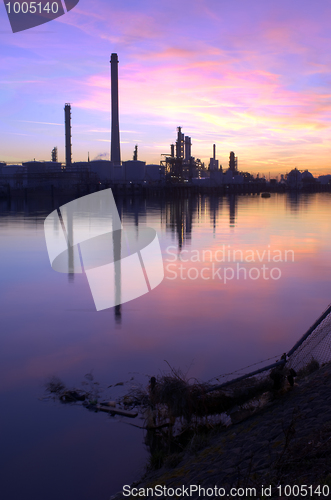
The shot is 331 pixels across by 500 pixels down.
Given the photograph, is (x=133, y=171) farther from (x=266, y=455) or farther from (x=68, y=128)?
(x=266, y=455)

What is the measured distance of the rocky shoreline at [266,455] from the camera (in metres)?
3.54

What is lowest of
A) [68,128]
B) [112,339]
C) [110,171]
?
[112,339]

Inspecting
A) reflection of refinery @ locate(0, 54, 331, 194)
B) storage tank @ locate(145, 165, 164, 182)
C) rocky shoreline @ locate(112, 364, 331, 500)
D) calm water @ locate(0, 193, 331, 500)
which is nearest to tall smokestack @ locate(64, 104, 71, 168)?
reflection of refinery @ locate(0, 54, 331, 194)

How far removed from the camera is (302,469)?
3.59 metres

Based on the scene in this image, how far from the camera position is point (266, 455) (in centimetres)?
408

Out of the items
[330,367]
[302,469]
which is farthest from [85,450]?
[330,367]

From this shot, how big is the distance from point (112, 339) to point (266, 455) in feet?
14.5

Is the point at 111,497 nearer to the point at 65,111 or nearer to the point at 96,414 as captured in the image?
the point at 96,414

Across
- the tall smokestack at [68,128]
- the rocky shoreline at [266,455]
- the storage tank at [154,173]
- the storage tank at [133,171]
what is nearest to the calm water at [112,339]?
the rocky shoreline at [266,455]

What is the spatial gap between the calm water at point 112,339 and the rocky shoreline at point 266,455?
2.29 feet

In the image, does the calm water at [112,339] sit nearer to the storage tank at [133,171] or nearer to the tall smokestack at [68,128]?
the tall smokestack at [68,128]

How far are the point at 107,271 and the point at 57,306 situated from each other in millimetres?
3541

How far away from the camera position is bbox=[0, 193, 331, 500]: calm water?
489 centimetres

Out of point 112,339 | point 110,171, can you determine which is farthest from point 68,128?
point 112,339
